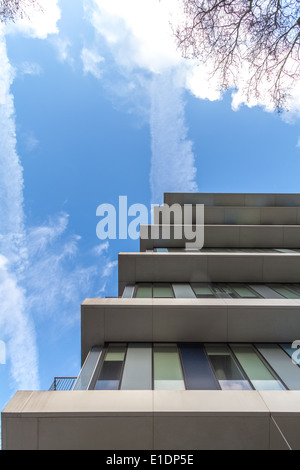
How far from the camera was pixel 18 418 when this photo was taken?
17.0 ft

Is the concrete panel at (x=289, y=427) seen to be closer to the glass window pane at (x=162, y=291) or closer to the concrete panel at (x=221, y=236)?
the glass window pane at (x=162, y=291)

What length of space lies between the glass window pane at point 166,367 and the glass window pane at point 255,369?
214 centimetres

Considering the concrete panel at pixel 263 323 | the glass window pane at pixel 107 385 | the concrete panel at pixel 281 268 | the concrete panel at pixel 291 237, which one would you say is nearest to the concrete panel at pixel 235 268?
the concrete panel at pixel 281 268

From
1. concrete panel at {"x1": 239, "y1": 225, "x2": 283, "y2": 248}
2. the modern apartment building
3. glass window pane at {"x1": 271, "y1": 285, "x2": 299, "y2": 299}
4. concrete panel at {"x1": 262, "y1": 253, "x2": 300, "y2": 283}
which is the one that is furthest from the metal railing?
concrete panel at {"x1": 239, "y1": 225, "x2": 283, "y2": 248}

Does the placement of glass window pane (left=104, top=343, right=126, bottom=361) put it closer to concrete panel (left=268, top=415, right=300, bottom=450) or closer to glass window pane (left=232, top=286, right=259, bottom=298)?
concrete panel (left=268, top=415, right=300, bottom=450)

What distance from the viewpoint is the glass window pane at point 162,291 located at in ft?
41.2

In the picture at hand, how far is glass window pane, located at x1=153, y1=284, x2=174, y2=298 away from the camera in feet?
41.2

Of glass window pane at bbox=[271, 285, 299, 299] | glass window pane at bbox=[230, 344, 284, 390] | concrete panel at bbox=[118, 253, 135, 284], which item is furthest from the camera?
concrete panel at bbox=[118, 253, 135, 284]

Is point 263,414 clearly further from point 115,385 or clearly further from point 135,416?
point 115,385

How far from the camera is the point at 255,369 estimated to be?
7828 millimetres

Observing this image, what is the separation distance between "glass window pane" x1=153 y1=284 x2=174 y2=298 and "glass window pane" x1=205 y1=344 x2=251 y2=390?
3.86 meters

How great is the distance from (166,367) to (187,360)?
0.78 m

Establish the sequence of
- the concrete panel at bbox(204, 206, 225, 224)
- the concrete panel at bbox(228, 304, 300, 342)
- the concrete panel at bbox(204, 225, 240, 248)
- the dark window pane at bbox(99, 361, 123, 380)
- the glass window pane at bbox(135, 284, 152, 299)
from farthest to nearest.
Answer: the concrete panel at bbox(204, 206, 225, 224), the concrete panel at bbox(204, 225, 240, 248), the glass window pane at bbox(135, 284, 152, 299), the concrete panel at bbox(228, 304, 300, 342), the dark window pane at bbox(99, 361, 123, 380)

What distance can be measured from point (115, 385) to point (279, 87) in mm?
9718
